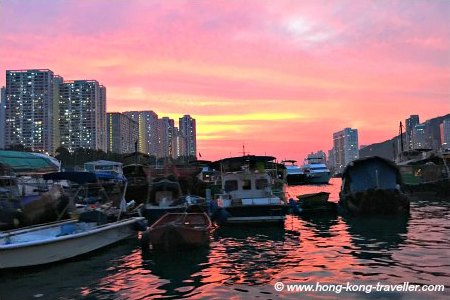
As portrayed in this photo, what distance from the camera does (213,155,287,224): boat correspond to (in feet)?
74.1

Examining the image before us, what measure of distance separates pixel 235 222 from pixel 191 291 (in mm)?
12199

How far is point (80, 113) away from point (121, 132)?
1951 centimetres

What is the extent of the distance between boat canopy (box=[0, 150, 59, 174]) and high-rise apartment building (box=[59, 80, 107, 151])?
353 feet

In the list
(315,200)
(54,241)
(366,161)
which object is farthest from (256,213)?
(54,241)

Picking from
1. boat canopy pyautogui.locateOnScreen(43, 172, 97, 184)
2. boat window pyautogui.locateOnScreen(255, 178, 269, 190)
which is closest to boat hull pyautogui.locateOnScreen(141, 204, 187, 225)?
boat window pyautogui.locateOnScreen(255, 178, 269, 190)

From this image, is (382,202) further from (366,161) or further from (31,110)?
(31,110)

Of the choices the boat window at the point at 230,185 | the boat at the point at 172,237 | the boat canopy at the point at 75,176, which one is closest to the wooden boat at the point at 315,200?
the boat window at the point at 230,185

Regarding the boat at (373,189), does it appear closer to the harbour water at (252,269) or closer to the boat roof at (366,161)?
the boat roof at (366,161)

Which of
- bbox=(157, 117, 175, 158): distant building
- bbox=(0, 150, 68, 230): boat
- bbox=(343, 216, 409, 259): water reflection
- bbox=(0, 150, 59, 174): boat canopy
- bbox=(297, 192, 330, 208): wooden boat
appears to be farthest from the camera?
bbox=(157, 117, 175, 158): distant building

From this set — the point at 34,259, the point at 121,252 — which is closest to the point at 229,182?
the point at 121,252

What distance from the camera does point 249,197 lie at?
2541 centimetres

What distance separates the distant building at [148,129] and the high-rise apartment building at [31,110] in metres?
32.3

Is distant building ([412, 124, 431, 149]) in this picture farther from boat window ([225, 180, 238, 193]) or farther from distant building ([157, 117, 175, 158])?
boat window ([225, 180, 238, 193])

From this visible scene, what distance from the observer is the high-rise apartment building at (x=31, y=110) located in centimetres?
13388
